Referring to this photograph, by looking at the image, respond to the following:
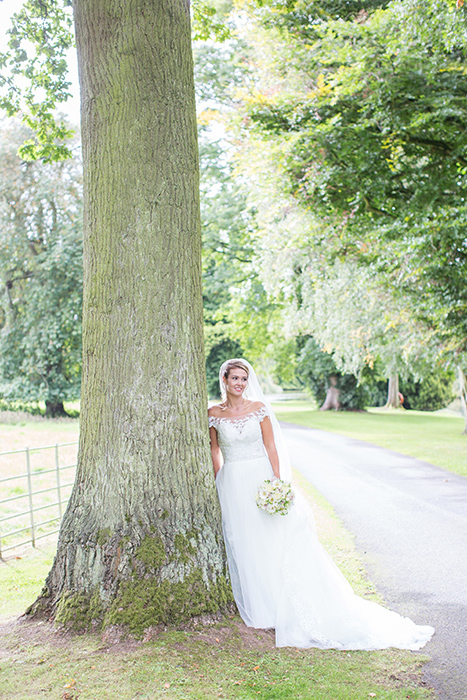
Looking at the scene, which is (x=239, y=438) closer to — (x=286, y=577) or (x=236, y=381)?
(x=236, y=381)

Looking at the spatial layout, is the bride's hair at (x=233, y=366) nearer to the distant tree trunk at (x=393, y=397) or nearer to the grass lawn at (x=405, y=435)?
the grass lawn at (x=405, y=435)

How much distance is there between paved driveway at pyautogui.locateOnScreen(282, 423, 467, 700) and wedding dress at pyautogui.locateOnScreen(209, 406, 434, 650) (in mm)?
362

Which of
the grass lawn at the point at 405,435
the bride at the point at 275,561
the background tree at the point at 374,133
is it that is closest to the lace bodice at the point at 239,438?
the bride at the point at 275,561

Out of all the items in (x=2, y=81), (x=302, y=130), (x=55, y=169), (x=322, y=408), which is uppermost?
(x=55, y=169)

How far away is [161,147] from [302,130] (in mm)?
8947

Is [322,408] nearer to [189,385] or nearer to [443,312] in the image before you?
[443,312]

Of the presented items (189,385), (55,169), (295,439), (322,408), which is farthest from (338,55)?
(322,408)

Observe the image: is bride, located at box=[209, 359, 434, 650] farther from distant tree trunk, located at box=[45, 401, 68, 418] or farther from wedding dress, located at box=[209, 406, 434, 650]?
distant tree trunk, located at box=[45, 401, 68, 418]

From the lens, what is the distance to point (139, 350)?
4.24m

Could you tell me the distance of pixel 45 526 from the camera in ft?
29.7

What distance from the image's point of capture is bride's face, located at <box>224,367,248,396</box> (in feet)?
17.6

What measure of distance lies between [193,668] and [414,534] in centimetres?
479

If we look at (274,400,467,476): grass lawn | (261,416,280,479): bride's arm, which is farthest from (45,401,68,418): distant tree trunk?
(261,416,280,479): bride's arm

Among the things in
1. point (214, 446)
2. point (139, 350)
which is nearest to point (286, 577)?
point (214, 446)
